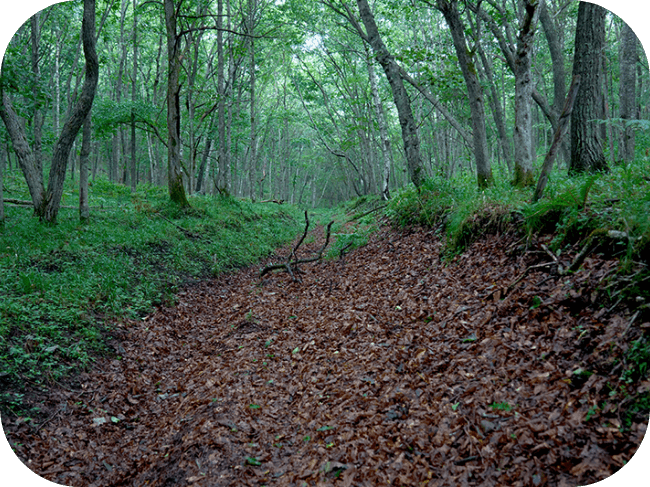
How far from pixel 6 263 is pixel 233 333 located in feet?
14.2

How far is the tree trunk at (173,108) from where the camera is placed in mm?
12680

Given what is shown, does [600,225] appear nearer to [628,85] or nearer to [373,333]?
[373,333]

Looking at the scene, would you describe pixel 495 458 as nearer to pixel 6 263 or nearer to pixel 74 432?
pixel 74 432

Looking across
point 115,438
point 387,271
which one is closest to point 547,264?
point 387,271

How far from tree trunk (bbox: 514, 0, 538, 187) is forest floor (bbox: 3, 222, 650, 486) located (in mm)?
2644

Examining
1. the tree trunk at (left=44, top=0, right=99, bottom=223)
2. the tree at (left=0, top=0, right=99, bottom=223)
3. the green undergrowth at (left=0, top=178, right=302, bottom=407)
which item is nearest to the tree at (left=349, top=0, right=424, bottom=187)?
the green undergrowth at (left=0, top=178, right=302, bottom=407)

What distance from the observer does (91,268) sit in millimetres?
7348

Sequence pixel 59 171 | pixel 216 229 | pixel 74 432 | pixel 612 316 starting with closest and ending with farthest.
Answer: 1. pixel 612 316
2. pixel 74 432
3. pixel 59 171
4. pixel 216 229

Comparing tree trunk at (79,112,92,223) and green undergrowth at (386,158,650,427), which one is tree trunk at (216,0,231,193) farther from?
green undergrowth at (386,158,650,427)

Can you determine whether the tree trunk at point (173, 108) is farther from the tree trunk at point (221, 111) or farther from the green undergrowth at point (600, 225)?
the green undergrowth at point (600, 225)

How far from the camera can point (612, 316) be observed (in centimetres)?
330

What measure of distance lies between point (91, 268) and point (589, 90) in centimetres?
1043

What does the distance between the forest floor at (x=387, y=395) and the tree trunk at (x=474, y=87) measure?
3.57 metres

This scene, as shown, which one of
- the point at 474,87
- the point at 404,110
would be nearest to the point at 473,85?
the point at 474,87
